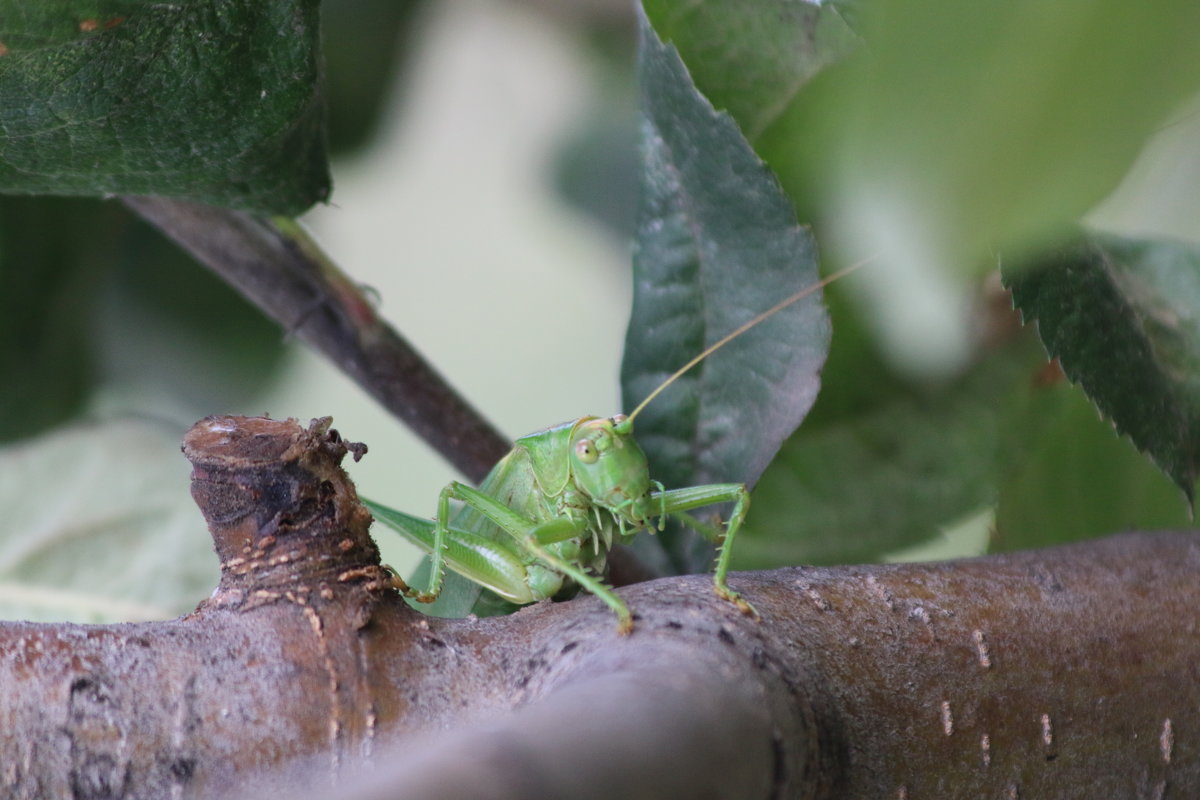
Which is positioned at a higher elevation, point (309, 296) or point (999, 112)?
point (999, 112)

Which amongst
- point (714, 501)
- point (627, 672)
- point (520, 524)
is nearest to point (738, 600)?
point (627, 672)

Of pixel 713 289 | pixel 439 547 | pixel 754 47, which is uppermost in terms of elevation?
pixel 754 47

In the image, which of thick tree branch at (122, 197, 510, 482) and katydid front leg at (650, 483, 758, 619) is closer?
katydid front leg at (650, 483, 758, 619)

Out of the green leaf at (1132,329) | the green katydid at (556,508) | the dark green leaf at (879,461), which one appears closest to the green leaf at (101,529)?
the green katydid at (556,508)

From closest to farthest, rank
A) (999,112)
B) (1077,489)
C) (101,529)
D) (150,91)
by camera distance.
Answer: (999,112) < (150,91) < (1077,489) < (101,529)

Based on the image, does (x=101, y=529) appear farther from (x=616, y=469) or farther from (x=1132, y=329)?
(x=1132, y=329)

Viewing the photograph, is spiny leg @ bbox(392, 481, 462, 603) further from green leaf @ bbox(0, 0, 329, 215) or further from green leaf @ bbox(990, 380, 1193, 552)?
green leaf @ bbox(990, 380, 1193, 552)

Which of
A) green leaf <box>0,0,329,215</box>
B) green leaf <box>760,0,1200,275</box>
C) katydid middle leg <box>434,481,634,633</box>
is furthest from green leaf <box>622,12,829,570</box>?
green leaf <box>760,0,1200,275</box>

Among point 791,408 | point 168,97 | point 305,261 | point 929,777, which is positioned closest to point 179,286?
point 305,261
